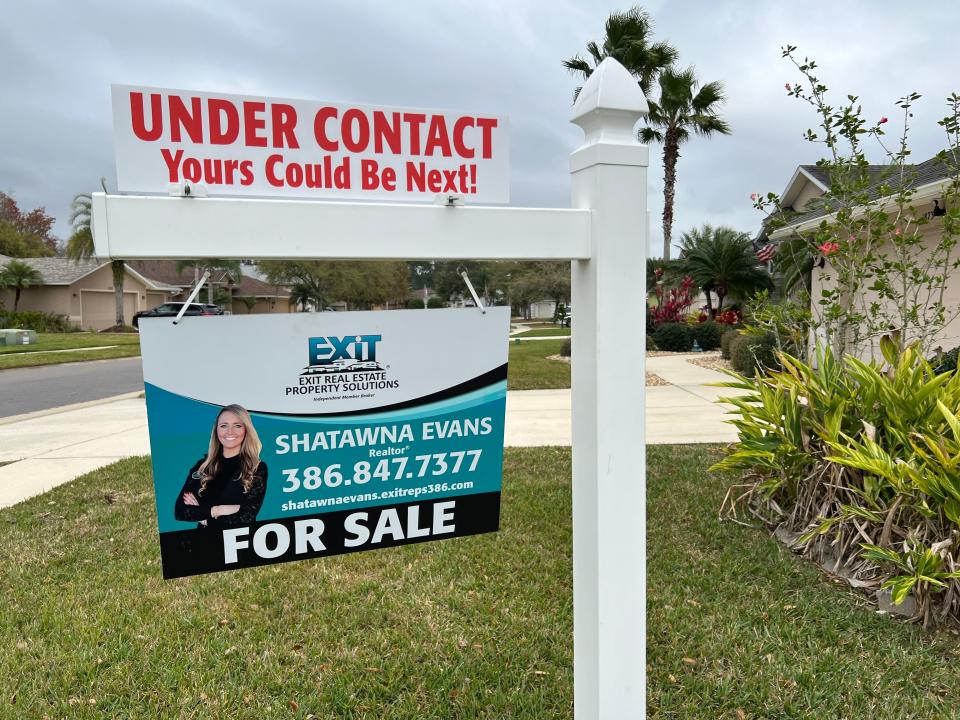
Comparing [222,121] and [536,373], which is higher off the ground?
[222,121]

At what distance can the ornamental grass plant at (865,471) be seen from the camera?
11.7 ft

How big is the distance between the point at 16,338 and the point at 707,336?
25.6 m

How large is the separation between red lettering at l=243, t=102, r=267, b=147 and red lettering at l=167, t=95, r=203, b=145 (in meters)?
0.10

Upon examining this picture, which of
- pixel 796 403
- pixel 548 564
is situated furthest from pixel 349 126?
pixel 796 403

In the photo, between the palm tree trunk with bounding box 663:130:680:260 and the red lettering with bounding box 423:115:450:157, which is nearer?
the red lettering with bounding box 423:115:450:157

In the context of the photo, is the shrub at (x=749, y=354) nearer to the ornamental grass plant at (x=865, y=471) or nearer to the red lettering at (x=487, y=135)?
the ornamental grass plant at (x=865, y=471)

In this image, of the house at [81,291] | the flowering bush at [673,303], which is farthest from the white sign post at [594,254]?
the house at [81,291]

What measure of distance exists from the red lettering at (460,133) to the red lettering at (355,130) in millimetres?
240

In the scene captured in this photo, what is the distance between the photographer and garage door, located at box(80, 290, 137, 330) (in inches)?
1567

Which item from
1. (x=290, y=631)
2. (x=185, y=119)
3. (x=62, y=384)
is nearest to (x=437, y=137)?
(x=185, y=119)

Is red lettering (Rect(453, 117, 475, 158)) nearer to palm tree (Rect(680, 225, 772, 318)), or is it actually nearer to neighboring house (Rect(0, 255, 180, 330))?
palm tree (Rect(680, 225, 772, 318))

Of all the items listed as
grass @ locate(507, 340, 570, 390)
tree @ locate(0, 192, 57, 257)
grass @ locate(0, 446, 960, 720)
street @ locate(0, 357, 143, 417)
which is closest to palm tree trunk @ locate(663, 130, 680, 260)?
grass @ locate(507, 340, 570, 390)

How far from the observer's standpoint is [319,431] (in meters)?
1.95

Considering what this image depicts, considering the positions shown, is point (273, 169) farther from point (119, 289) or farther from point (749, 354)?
point (119, 289)
